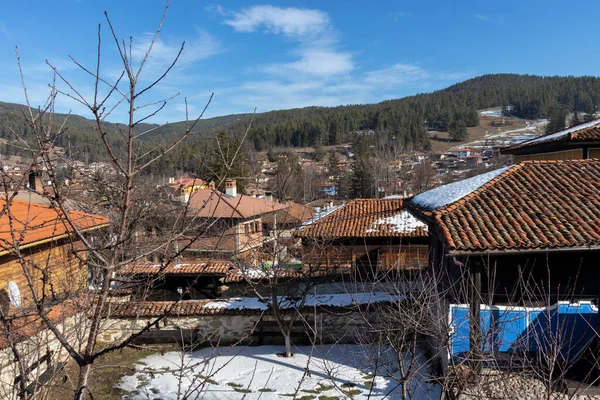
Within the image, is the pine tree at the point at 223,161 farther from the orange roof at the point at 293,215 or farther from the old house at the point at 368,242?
the old house at the point at 368,242

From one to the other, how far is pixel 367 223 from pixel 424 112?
387 ft

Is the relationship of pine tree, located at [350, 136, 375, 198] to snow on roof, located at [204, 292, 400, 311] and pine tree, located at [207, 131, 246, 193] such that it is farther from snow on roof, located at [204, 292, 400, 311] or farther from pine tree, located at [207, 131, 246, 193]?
pine tree, located at [207, 131, 246, 193]

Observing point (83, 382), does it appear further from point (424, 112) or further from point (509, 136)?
point (424, 112)

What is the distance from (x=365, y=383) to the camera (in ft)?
29.1

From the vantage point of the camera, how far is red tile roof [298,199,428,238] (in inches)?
589

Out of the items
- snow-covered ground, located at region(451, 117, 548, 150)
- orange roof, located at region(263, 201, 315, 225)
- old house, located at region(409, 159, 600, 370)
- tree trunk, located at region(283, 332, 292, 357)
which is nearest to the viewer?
old house, located at region(409, 159, 600, 370)

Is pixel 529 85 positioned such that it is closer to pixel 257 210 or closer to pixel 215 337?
pixel 257 210

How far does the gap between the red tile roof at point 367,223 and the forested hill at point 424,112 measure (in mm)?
62415

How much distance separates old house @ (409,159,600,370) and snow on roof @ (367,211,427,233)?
5691mm

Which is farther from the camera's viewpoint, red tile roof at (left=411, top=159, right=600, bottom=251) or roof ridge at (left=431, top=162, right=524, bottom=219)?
roof ridge at (left=431, top=162, right=524, bottom=219)

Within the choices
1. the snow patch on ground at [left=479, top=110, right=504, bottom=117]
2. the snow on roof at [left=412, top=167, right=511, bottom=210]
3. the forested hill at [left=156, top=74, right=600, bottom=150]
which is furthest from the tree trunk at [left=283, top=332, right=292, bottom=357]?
the snow patch on ground at [left=479, top=110, right=504, bottom=117]

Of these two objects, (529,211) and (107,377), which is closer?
(529,211)

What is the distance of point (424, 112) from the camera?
411 ft

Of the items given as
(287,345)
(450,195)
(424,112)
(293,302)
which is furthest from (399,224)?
(424,112)
